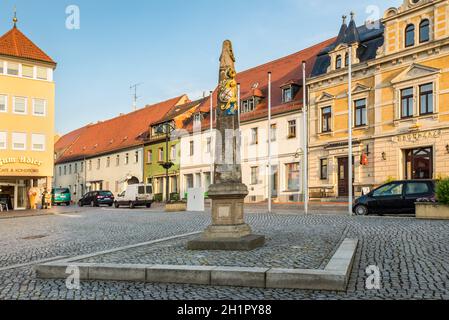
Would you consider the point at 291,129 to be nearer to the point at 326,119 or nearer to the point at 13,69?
the point at 326,119

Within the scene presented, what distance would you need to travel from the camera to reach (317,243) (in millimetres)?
9562

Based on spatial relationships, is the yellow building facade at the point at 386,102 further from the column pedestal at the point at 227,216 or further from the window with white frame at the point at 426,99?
the column pedestal at the point at 227,216

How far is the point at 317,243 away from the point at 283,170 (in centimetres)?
2640

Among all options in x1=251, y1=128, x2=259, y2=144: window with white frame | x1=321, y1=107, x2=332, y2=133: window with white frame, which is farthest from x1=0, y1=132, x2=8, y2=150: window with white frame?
x1=321, y1=107, x2=332, y2=133: window with white frame

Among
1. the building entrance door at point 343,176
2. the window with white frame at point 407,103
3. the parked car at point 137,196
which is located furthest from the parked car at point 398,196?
the parked car at point 137,196

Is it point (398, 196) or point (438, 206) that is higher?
point (398, 196)

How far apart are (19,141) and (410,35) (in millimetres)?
27992

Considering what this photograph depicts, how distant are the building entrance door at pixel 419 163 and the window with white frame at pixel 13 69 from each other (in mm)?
27879

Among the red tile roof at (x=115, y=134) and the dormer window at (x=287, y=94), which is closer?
the dormer window at (x=287, y=94)

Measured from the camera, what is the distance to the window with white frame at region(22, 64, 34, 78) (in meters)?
34.4

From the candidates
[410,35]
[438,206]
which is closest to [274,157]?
[410,35]

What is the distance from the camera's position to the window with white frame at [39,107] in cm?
3483

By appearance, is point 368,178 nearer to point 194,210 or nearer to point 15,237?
point 194,210

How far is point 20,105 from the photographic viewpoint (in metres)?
34.2
